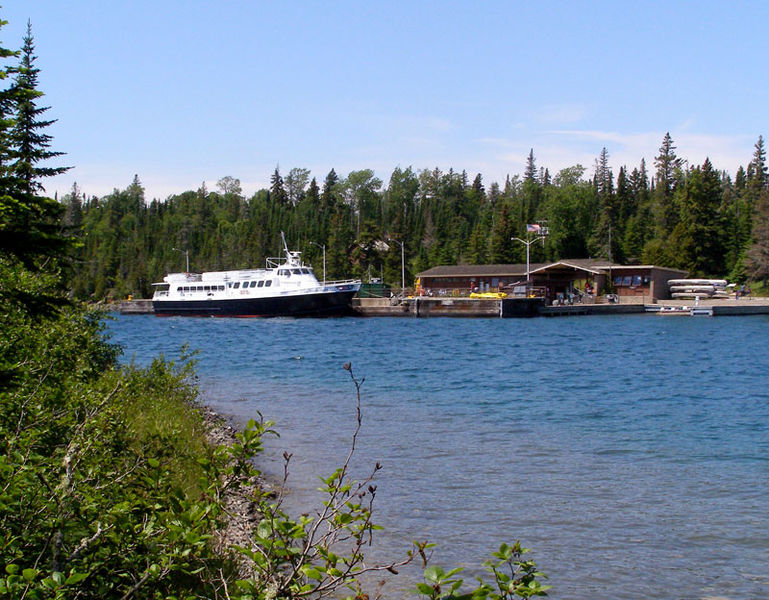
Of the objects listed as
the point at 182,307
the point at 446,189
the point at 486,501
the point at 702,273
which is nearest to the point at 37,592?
the point at 486,501

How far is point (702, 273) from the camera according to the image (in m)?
82.4

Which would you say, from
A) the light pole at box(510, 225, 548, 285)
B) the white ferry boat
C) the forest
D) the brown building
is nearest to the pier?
the brown building

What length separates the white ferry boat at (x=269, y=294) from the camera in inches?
2478

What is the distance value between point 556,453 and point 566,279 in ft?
216

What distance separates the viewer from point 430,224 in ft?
417

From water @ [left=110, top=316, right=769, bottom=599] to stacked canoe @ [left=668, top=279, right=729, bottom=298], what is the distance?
41.9 metres

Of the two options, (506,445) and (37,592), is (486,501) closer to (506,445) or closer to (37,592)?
(506,445)

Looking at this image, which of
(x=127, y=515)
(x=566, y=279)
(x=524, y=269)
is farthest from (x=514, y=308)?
(x=127, y=515)

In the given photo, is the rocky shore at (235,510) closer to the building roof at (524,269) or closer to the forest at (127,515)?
the forest at (127,515)

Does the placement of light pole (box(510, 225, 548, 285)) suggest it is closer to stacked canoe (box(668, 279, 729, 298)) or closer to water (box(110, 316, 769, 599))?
stacked canoe (box(668, 279, 729, 298))

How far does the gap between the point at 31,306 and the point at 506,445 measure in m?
9.00

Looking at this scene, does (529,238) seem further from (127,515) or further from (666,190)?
(127,515)

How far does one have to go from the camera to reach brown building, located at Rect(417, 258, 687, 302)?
7300 centimetres

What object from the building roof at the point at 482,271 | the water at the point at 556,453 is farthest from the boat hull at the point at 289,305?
the water at the point at 556,453
